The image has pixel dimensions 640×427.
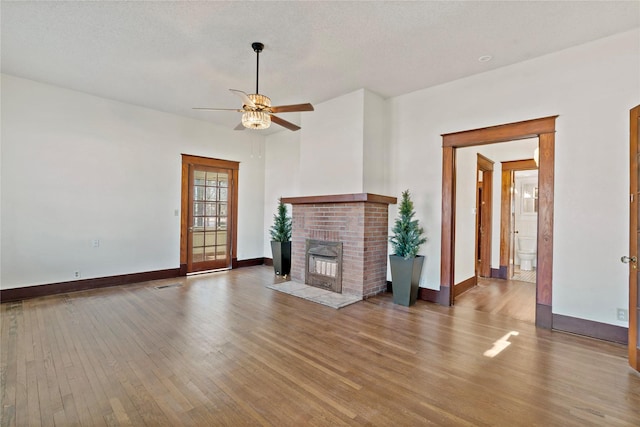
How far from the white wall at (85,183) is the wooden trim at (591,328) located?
19.7ft

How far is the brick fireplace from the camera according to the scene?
4387 millimetres

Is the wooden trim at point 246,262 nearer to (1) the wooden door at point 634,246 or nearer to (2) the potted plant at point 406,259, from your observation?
(2) the potted plant at point 406,259

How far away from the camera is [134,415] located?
1824 mm

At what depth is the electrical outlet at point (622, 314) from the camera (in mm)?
2918

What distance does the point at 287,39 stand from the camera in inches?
126

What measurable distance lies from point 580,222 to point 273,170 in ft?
18.6

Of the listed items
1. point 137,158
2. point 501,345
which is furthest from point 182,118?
point 501,345

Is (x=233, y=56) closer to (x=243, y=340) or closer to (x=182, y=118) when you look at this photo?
(x=182, y=118)

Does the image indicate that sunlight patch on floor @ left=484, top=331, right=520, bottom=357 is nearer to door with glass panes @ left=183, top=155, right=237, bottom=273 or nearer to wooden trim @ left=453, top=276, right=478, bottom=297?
wooden trim @ left=453, top=276, right=478, bottom=297

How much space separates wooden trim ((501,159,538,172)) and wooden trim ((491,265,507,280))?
6.57 feet

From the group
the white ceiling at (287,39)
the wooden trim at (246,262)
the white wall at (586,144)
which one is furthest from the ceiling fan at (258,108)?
the wooden trim at (246,262)

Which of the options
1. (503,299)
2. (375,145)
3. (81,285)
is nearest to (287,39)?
(375,145)

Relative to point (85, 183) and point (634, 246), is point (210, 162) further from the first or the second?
point (634, 246)

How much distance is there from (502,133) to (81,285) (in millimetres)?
6504
